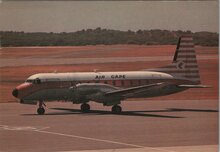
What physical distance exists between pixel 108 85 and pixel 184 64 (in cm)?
531

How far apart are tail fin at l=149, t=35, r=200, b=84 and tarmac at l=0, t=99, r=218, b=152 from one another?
211 centimetres

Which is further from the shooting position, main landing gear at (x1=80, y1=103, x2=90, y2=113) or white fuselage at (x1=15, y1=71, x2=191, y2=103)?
main landing gear at (x1=80, y1=103, x2=90, y2=113)

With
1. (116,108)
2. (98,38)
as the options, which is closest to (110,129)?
(116,108)

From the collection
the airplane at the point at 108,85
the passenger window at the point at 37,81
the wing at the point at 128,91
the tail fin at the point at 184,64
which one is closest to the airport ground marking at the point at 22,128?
the airplane at the point at 108,85

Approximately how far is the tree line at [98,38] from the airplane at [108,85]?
176 cm

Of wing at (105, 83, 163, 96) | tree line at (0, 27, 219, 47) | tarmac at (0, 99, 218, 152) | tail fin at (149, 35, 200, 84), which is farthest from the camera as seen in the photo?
tail fin at (149, 35, 200, 84)

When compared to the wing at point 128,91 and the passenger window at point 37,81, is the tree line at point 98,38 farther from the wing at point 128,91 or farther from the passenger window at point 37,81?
the wing at point 128,91

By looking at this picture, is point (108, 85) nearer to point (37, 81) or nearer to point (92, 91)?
point (92, 91)

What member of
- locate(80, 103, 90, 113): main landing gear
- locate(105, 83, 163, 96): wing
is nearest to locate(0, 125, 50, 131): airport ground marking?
locate(105, 83, 163, 96): wing

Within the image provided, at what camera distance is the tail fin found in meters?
34.0

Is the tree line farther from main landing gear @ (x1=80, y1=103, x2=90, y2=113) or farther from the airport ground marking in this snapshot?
the airport ground marking

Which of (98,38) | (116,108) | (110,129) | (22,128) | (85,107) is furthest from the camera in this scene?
(85,107)

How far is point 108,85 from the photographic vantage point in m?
32.1

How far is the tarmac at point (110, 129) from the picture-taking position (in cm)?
2019
